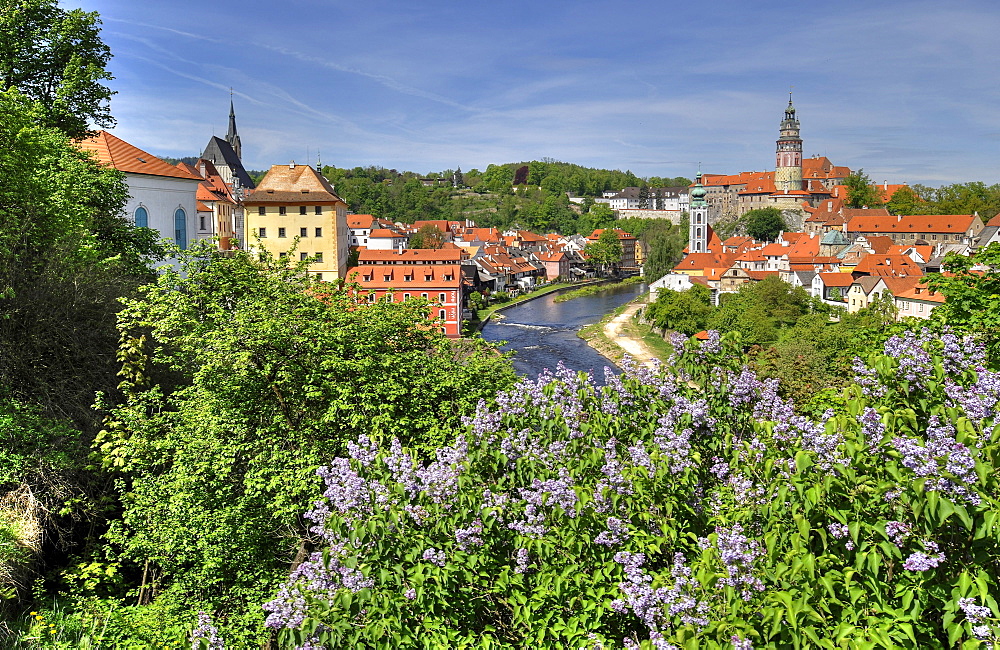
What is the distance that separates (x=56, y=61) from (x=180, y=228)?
9.35m

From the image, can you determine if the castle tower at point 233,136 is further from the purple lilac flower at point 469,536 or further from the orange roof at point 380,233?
the purple lilac flower at point 469,536

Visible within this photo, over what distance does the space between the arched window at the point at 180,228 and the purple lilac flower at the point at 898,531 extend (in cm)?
2237

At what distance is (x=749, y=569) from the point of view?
3619 mm

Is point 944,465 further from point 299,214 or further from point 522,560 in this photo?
point 299,214

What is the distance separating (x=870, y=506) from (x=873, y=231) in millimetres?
84045

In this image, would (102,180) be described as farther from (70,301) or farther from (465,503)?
(465,503)

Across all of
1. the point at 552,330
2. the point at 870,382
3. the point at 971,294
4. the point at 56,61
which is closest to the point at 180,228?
the point at 56,61

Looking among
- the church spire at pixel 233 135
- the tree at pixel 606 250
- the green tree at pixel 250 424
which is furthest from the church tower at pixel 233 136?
the green tree at pixel 250 424

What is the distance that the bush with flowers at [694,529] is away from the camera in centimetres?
335

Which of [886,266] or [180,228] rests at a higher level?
[180,228]

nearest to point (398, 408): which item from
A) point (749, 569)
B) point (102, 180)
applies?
point (749, 569)

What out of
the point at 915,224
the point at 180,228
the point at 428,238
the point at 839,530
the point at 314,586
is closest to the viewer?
the point at 839,530

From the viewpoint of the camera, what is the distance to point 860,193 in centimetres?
9681

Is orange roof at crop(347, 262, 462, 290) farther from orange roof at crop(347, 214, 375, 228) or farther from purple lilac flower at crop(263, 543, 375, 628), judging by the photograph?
orange roof at crop(347, 214, 375, 228)
